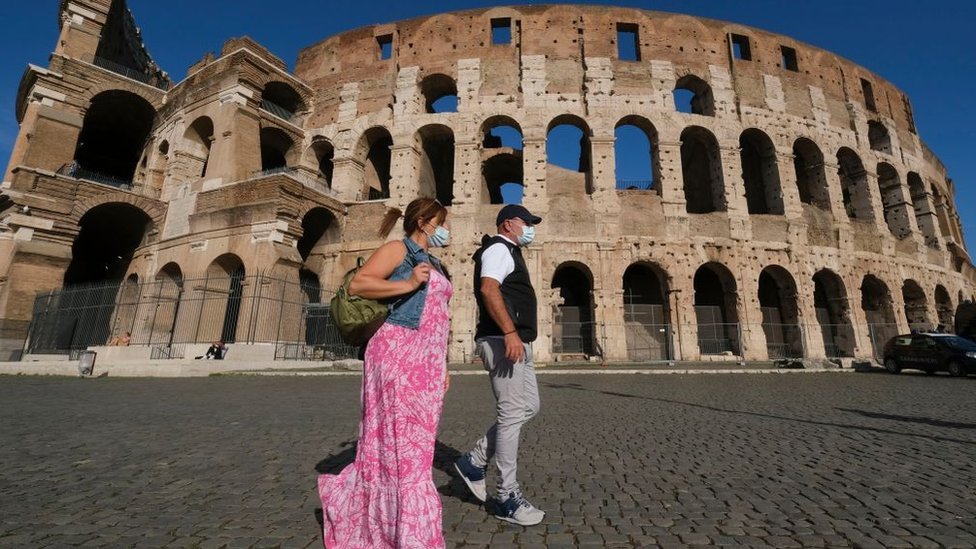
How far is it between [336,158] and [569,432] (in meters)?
16.3

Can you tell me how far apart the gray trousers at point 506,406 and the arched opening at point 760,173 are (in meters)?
18.3

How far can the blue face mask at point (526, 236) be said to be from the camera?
7.97 ft

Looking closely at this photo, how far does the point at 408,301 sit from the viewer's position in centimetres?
182

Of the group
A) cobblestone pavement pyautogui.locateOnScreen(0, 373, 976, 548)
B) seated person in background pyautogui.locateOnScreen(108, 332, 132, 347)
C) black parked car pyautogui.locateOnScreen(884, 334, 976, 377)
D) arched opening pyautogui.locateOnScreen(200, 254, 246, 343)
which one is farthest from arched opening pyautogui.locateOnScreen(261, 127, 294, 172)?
black parked car pyautogui.locateOnScreen(884, 334, 976, 377)

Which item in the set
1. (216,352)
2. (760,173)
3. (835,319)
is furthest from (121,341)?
(835,319)

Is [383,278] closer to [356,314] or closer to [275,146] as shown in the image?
[356,314]

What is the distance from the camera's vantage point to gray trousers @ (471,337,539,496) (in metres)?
2.01

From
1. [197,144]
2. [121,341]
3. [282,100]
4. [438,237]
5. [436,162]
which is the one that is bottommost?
[121,341]

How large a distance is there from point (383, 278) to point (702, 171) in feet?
66.0

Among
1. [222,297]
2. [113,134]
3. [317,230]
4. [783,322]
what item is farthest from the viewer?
[113,134]

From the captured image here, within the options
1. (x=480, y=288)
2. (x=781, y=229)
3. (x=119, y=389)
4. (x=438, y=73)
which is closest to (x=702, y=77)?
(x=781, y=229)

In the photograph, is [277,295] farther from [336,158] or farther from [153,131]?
[153,131]

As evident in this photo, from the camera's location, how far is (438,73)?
17.4 metres

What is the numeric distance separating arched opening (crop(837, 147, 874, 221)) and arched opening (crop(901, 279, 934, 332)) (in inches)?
130
